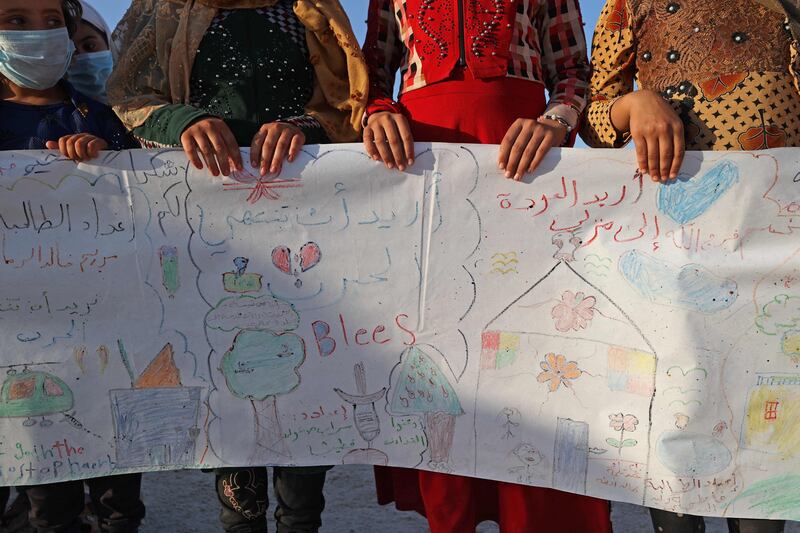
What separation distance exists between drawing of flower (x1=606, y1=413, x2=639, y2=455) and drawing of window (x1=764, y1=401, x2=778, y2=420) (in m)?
0.39

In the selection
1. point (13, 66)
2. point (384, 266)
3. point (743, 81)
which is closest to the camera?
point (743, 81)

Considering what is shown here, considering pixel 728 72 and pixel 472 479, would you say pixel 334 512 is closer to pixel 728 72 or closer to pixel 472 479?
pixel 472 479

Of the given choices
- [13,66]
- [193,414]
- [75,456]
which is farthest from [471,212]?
[13,66]

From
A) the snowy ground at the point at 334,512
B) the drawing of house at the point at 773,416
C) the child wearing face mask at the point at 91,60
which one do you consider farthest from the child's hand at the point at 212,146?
the snowy ground at the point at 334,512

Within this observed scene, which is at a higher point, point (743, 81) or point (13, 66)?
point (13, 66)

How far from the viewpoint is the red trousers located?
92.0 inches

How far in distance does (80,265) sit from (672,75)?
2.01m

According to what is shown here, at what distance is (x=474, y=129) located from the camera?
7.72 feet

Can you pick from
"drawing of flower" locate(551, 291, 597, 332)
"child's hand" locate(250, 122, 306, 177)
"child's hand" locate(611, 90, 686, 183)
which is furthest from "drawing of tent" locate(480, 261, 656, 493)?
"child's hand" locate(250, 122, 306, 177)

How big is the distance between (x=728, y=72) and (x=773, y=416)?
1.07 m

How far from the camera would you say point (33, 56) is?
253cm

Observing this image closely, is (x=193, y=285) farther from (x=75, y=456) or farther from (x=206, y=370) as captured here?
(x=75, y=456)

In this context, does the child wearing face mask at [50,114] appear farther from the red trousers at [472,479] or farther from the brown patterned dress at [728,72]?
the brown patterned dress at [728,72]

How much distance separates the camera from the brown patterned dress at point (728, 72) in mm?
2119
